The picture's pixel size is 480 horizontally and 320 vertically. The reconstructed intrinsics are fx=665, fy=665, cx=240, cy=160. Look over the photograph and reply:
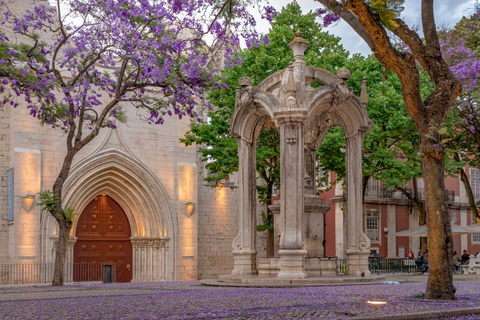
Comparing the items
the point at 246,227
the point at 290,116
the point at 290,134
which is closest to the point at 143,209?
the point at 246,227

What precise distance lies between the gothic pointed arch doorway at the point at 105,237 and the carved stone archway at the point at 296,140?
12.9 m

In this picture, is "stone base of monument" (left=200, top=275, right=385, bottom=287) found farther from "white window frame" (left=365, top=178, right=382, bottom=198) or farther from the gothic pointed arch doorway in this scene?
"white window frame" (left=365, top=178, right=382, bottom=198)

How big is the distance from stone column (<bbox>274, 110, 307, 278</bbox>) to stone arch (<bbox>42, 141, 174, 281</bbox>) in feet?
43.9

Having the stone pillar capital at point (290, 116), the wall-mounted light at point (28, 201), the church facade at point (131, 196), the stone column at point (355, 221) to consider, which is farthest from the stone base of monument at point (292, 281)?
the church facade at point (131, 196)

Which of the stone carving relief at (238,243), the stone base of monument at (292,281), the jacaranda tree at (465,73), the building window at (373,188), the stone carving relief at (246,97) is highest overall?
the jacaranda tree at (465,73)

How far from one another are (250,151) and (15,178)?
37.5 feet

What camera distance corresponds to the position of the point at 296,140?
1505 cm

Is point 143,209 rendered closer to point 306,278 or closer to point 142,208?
point 142,208

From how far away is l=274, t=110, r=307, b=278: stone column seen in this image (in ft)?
47.8

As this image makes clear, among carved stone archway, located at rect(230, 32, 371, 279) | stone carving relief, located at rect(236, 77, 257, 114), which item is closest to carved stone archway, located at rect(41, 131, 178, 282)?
carved stone archway, located at rect(230, 32, 371, 279)

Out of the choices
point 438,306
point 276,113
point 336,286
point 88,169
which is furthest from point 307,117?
point 88,169

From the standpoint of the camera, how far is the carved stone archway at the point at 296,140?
48.7ft

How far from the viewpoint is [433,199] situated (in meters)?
10.4

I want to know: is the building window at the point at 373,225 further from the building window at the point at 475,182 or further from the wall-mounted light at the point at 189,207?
the wall-mounted light at the point at 189,207
